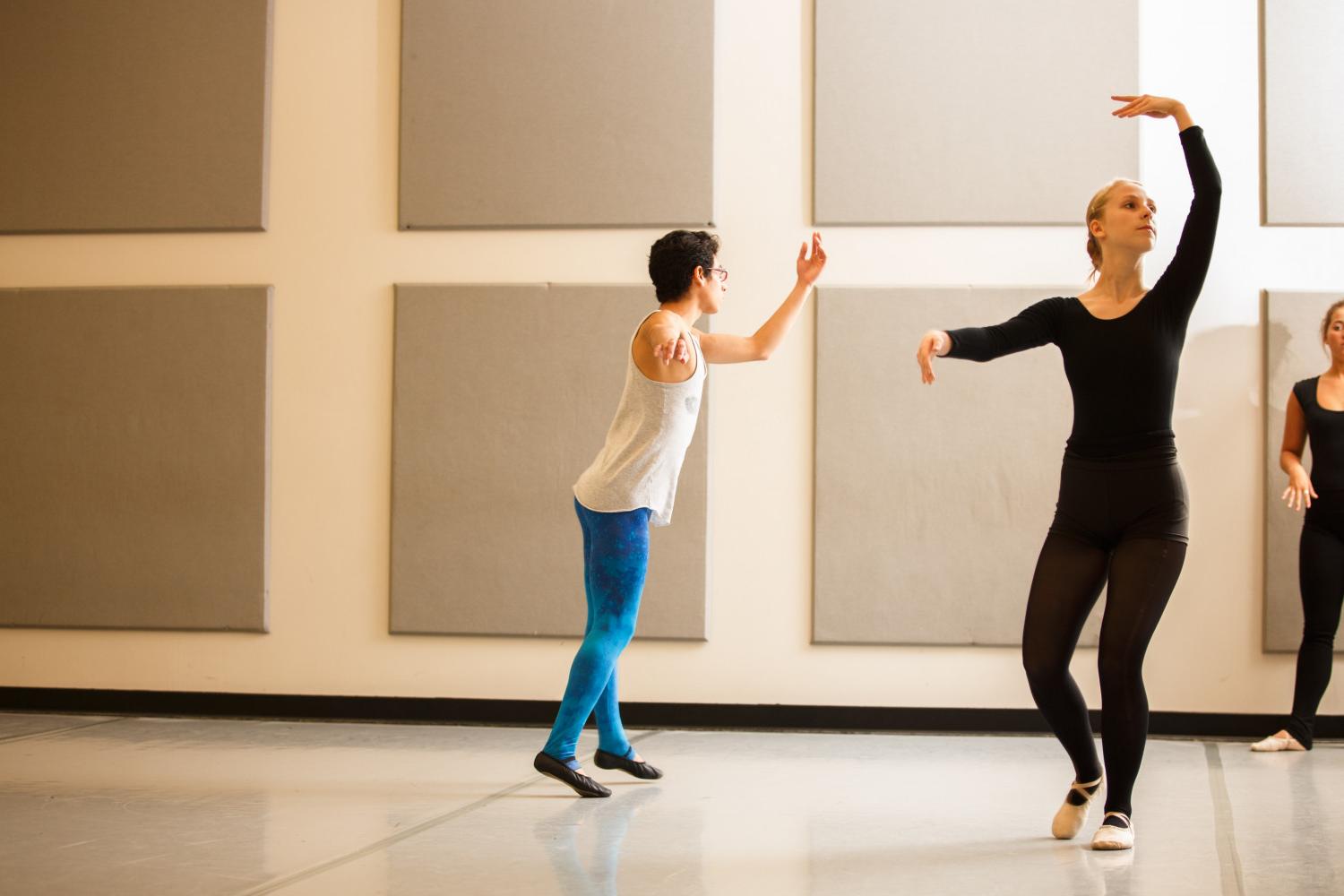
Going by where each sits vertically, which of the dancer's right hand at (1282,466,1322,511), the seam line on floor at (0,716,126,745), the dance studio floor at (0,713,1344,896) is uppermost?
the dancer's right hand at (1282,466,1322,511)

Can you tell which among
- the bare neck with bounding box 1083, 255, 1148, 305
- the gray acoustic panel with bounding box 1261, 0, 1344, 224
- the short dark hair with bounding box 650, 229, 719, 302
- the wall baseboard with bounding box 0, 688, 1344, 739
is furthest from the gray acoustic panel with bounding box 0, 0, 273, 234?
the gray acoustic panel with bounding box 1261, 0, 1344, 224

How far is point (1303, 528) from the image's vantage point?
14.1 ft

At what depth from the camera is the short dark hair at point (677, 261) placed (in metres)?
3.37

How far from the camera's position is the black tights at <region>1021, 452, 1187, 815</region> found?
8.87 feet

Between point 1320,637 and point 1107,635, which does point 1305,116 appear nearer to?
point 1320,637

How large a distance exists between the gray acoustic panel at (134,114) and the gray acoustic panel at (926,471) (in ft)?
8.22

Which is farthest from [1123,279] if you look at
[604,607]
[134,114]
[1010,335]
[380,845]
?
[134,114]

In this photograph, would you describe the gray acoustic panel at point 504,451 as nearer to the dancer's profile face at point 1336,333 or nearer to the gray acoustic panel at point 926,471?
the gray acoustic panel at point 926,471

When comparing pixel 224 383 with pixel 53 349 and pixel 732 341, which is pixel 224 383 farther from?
pixel 732 341

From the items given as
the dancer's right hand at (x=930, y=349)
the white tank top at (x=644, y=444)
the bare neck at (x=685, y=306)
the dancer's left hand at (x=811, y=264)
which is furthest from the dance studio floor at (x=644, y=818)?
the dancer's left hand at (x=811, y=264)

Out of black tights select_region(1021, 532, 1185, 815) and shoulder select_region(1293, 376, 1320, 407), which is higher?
shoulder select_region(1293, 376, 1320, 407)

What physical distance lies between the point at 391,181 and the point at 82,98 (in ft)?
4.55

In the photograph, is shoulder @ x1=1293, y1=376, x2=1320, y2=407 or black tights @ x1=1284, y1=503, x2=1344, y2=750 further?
shoulder @ x1=1293, y1=376, x2=1320, y2=407

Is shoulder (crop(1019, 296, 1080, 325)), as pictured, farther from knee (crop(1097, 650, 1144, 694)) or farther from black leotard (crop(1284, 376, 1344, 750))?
black leotard (crop(1284, 376, 1344, 750))
